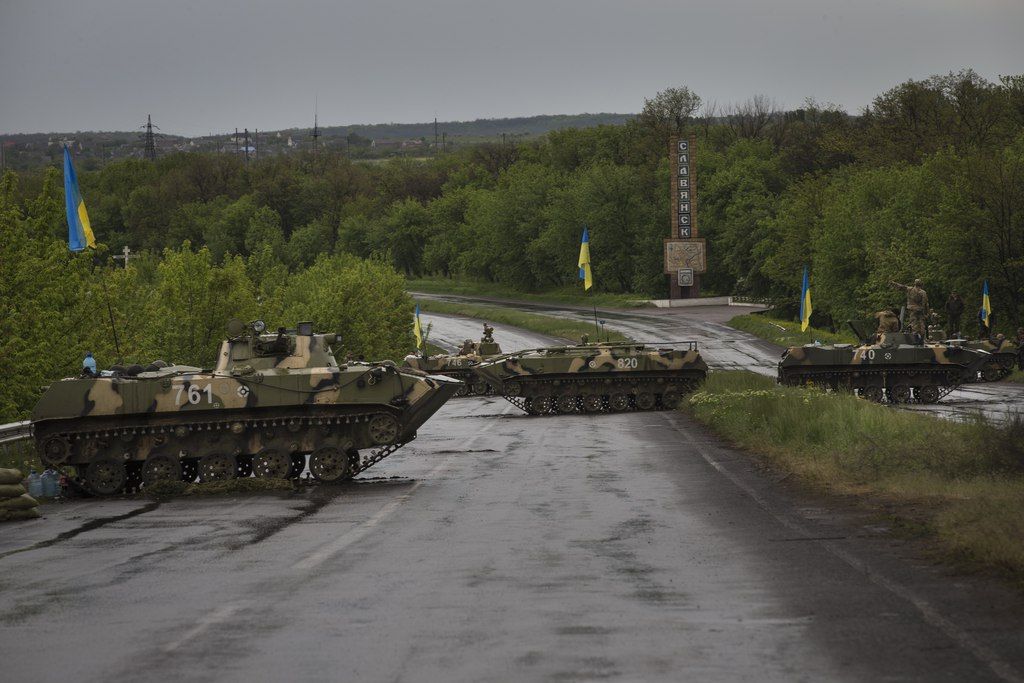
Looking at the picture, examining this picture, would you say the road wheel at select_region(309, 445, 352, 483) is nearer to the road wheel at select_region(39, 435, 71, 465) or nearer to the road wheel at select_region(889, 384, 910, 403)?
the road wheel at select_region(39, 435, 71, 465)

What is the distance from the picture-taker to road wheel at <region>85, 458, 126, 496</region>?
19.6m

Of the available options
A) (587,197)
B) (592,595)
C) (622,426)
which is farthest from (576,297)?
(592,595)

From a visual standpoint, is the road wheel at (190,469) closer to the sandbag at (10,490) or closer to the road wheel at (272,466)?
the road wheel at (272,466)

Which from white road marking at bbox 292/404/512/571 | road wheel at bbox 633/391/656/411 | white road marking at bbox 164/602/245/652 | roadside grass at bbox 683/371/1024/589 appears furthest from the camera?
road wheel at bbox 633/391/656/411

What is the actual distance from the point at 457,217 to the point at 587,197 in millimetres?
25709

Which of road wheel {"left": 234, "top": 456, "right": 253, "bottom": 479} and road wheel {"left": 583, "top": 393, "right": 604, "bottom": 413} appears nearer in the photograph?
road wheel {"left": 234, "top": 456, "right": 253, "bottom": 479}

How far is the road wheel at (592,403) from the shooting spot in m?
37.3

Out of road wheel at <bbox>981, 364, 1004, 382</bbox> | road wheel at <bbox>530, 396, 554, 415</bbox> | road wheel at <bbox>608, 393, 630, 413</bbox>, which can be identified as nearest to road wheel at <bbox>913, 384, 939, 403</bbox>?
road wheel at <bbox>981, 364, 1004, 382</bbox>

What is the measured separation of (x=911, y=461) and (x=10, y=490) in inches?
426

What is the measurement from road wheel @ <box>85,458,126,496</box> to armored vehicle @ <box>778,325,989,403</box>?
76.4ft

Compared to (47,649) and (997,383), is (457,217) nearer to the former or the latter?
(997,383)

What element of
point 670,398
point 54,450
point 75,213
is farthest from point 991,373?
point 54,450

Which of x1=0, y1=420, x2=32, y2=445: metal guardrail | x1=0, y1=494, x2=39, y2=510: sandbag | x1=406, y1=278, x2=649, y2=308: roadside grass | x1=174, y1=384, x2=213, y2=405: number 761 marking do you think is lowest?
x1=406, y1=278, x2=649, y2=308: roadside grass

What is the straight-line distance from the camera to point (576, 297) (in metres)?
108
